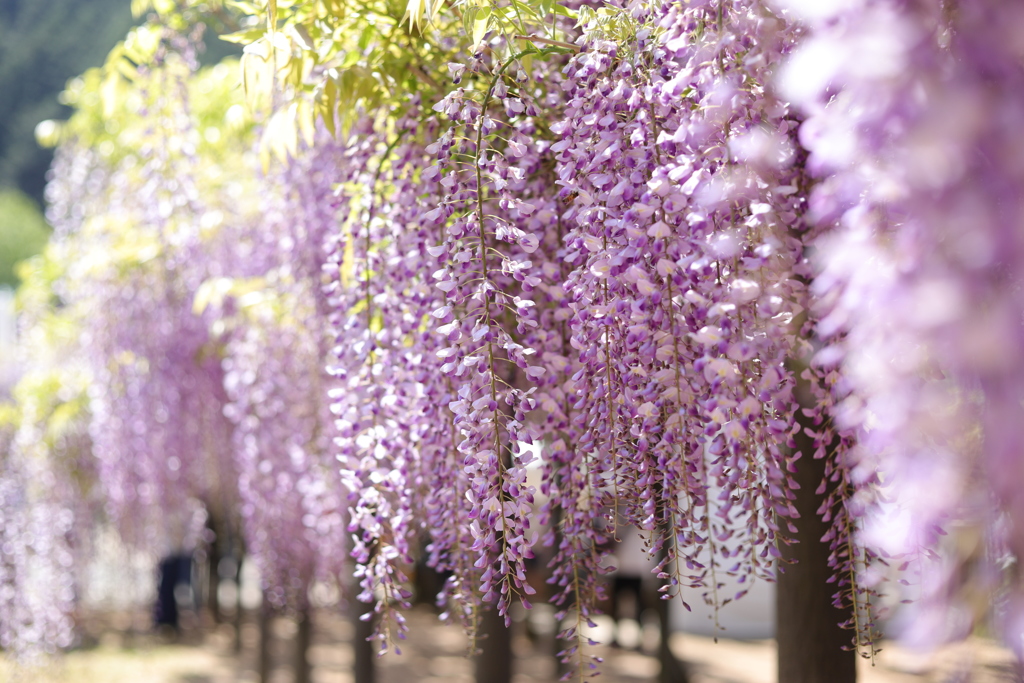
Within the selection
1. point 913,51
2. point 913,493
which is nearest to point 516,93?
point 913,51

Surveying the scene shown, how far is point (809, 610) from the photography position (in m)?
2.53

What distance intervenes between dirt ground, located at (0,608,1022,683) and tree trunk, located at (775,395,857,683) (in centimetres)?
523

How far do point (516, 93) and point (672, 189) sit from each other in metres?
0.63

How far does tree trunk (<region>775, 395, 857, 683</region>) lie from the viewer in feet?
8.21

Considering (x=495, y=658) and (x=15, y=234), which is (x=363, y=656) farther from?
(x=15, y=234)

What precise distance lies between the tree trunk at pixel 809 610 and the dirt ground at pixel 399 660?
523 cm

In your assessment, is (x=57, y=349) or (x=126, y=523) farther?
(x=57, y=349)

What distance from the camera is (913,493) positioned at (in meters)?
1.00

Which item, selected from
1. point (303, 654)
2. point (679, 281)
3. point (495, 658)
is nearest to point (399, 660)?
point (303, 654)

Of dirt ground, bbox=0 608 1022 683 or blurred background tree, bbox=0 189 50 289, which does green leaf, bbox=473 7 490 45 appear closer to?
dirt ground, bbox=0 608 1022 683

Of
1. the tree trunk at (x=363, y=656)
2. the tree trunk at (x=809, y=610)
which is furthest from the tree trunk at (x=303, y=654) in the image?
the tree trunk at (x=809, y=610)

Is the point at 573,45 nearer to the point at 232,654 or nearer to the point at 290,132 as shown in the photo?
the point at 290,132

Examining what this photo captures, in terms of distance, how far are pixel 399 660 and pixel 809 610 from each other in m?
7.34

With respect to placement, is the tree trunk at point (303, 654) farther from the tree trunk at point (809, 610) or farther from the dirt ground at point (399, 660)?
the tree trunk at point (809, 610)
